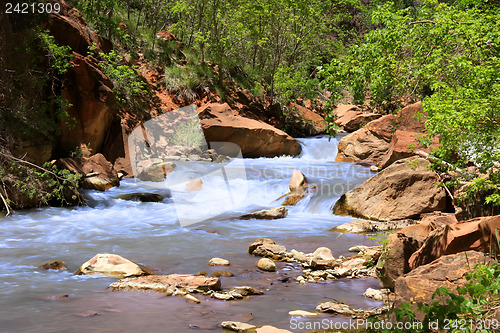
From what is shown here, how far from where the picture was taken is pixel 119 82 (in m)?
15.5

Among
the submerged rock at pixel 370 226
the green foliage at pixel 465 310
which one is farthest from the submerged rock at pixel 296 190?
the green foliage at pixel 465 310

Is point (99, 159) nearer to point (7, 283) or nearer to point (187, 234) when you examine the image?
point (187, 234)

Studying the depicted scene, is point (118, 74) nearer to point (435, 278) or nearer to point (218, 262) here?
point (218, 262)

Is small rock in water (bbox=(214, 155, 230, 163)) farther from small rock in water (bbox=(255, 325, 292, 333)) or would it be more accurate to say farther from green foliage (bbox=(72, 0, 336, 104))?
small rock in water (bbox=(255, 325, 292, 333))

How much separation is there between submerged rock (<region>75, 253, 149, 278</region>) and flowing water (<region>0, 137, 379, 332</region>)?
183 millimetres

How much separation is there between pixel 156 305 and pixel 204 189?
382 inches

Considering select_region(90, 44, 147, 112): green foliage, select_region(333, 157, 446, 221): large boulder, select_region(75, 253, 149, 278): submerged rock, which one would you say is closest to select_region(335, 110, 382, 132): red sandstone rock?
select_region(90, 44, 147, 112): green foliage

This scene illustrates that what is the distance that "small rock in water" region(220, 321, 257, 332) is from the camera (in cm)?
415

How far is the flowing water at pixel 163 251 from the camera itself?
179 inches

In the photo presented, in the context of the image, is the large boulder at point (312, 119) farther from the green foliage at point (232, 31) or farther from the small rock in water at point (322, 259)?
the small rock in water at point (322, 259)

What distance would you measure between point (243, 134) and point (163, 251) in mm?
12246

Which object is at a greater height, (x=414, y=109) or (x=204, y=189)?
(x=414, y=109)

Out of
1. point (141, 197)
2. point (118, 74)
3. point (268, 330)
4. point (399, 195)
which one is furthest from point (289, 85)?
point (268, 330)

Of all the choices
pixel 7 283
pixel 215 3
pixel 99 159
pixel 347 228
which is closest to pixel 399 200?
pixel 347 228
